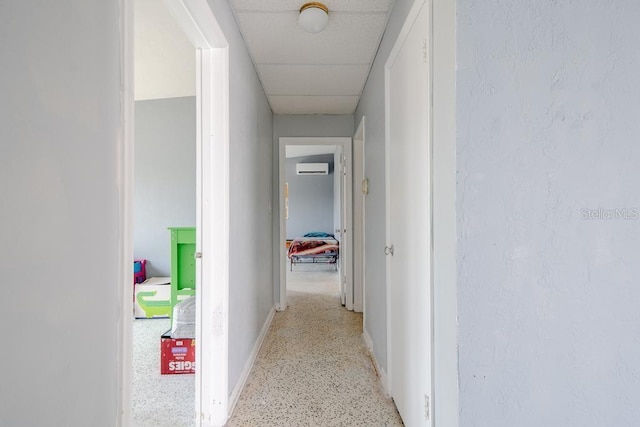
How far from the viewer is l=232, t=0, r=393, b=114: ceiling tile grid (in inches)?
73.2

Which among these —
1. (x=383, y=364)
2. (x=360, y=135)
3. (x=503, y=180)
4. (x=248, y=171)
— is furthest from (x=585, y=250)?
(x=360, y=135)

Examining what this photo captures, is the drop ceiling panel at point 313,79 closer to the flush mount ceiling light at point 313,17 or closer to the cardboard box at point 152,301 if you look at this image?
the flush mount ceiling light at point 313,17

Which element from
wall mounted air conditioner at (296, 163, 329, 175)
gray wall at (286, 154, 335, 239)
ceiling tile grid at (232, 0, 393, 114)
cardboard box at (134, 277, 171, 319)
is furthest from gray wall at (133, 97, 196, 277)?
gray wall at (286, 154, 335, 239)

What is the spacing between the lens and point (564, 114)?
100cm

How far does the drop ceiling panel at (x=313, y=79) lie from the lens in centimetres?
261

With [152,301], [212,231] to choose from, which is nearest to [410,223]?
[212,231]

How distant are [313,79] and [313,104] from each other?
0.61 m

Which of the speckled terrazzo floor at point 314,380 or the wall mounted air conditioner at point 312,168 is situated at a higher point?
the wall mounted air conditioner at point 312,168

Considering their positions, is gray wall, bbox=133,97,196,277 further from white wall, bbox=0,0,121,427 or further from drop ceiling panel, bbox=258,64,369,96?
white wall, bbox=0,0,121,427

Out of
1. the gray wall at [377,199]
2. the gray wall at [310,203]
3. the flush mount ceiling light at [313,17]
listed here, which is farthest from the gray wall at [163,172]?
the gray wall at [310,203]

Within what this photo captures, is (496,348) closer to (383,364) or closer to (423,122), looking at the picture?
(423,122)

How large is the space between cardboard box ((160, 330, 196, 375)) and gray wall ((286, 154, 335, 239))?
592cm

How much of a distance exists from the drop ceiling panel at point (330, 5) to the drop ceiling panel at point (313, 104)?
4.47 ft

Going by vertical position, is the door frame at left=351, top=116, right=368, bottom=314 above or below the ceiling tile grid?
below
